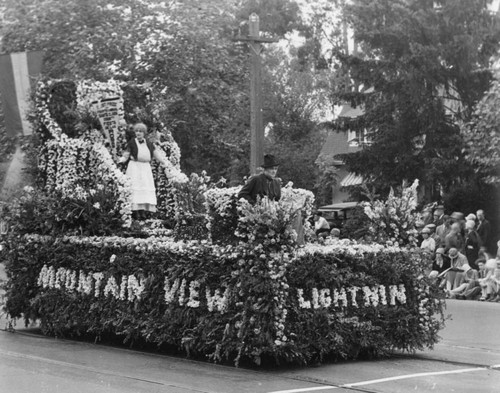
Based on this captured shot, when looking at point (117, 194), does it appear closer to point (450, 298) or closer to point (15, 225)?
point (15, 225)

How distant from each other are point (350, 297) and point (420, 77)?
22916mm

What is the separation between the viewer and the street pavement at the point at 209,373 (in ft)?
30.9

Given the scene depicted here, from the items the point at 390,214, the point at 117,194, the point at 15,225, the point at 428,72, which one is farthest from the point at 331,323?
the point at 428,72

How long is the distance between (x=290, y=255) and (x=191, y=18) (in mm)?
19761

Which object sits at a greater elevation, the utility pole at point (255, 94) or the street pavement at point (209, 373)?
the utility pole at point (255, 94)

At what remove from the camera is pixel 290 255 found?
10.5 meters

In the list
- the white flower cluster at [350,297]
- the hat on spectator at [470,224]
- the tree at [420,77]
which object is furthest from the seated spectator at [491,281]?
the tree at [420,77]

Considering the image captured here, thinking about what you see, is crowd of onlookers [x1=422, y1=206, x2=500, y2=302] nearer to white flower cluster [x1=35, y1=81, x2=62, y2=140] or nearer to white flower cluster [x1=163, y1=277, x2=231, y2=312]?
white flower cluster [x1=35, y1=81, x2=62, y2=140]

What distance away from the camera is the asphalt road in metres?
9.41

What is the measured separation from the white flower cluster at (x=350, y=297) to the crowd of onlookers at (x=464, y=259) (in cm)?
1000

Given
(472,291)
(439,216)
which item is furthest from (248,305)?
(439,216)

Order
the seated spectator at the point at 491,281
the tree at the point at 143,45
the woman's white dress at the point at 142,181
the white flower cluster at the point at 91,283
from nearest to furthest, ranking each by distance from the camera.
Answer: the white flower cluster at the point at 91,283 < the woman's white dress at the point at 142,181 < the seated spectator at the point at 491,281 < the tree at the point at 143,45

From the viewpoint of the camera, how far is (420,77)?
33.1 meters

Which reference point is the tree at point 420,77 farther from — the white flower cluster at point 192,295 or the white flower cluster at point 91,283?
the white flower cluster at point 192,295
